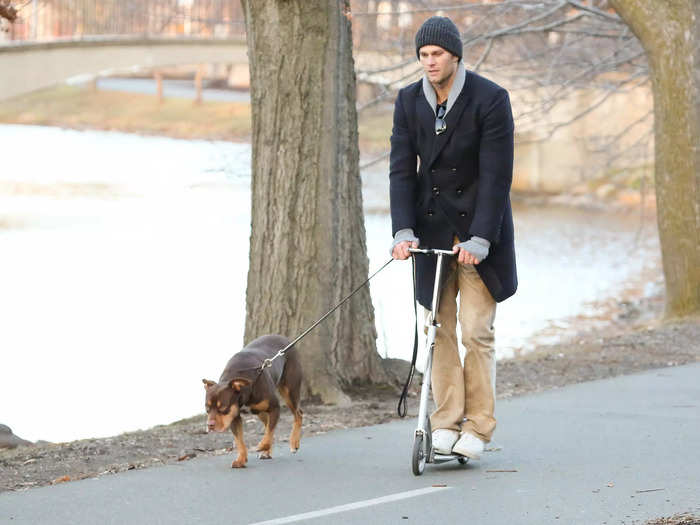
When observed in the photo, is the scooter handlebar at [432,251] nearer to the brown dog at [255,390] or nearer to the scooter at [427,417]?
the scooter at [427,417]

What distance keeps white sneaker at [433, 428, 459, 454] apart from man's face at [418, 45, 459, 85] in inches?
65.6

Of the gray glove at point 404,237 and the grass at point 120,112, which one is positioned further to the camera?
the grass at point 120,112

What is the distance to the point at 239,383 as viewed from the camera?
5824 mm

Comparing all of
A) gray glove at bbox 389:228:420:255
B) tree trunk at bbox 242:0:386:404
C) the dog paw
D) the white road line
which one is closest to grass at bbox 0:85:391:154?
tree trunk at bbox 242:0:386:404

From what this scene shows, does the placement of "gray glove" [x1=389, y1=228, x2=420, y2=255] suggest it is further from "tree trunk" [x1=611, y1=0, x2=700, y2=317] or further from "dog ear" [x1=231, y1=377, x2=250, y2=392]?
"tree trunk" [x1=611, y1=0, x2=700, y2=317]

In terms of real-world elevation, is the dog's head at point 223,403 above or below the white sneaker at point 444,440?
above

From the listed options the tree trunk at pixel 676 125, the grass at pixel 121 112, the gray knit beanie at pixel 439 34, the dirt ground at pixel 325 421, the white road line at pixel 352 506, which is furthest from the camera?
the grass at pixel 121 112

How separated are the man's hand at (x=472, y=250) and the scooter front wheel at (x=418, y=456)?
84cm

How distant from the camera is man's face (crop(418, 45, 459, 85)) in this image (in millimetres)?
5598

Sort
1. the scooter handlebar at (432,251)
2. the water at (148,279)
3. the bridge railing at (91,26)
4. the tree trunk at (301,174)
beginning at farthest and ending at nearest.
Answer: the bridge railing at (91,26)
the water at (148,279)
the tree trunk at (301,174)
the scooter handlebar at (432,251)

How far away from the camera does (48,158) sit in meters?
41.8

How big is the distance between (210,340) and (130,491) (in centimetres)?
1092

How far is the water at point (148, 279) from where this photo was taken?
532 inches

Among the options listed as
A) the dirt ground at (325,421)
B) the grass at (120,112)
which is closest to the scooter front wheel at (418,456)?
the dirt ground at (325,421)
